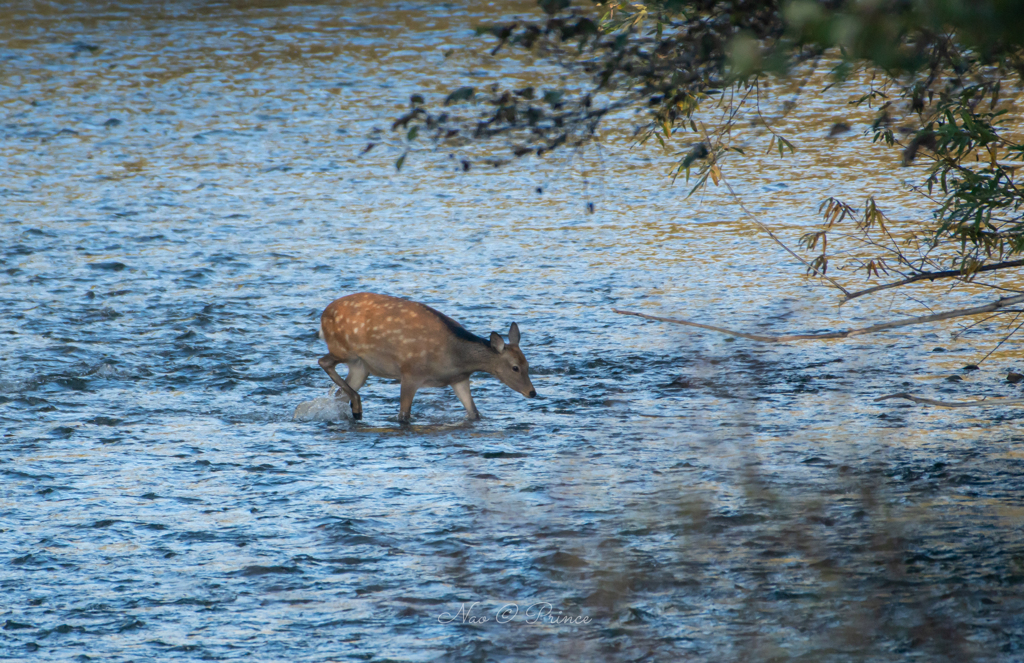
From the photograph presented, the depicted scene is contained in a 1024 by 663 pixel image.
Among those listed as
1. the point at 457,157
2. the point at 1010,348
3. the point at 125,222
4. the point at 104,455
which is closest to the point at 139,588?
the point at 104,455

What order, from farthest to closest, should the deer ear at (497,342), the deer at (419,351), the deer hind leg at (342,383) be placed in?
the deer hind leg at (342,383), the deer at (419,351), the deer ear at (497,342)

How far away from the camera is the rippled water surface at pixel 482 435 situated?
21.1ft

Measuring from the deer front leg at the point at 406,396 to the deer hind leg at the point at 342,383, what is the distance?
309 mm

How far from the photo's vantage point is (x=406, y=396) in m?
9.59

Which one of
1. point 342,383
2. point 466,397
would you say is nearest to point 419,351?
point 466,397

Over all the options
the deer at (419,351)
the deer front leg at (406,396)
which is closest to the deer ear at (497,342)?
the deer at (419,351)

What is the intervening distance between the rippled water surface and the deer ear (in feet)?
1.65

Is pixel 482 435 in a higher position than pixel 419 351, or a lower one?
lower

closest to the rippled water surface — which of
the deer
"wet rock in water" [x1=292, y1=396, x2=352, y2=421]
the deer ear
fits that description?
"wet rock in water" [x1=292, y1=396, x2=352, y2=421]

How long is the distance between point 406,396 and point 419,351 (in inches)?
13.0

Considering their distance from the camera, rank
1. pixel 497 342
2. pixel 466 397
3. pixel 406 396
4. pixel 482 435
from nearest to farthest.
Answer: pixel 482 435 → pixel 497 342 → pixel 406 396 → pixel 466 397

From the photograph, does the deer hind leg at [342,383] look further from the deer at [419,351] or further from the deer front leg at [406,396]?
the deer front leg at [406,396]

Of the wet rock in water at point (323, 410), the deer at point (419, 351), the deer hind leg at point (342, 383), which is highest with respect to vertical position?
the deer at point (419, 351)

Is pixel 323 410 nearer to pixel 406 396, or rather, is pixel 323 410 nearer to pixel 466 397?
pixel 406 396
